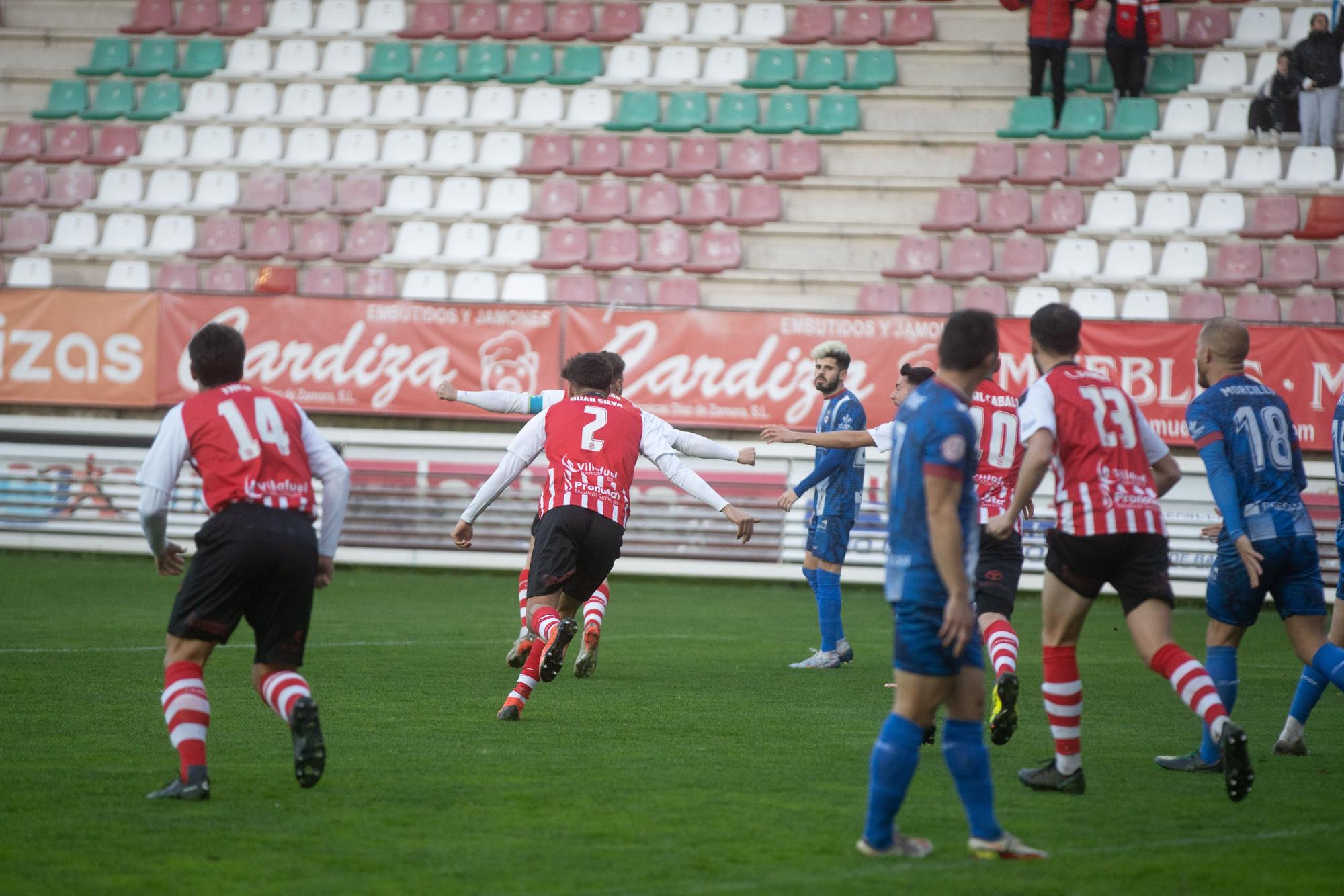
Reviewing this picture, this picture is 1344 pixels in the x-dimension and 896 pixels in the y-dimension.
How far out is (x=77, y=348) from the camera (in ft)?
61.0

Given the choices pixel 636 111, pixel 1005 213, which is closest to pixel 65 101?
pixel 636 111

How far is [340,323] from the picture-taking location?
715 inches

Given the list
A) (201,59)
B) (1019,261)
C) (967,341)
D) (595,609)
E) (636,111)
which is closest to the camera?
(967,341)

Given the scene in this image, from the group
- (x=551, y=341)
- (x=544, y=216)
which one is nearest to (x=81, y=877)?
(x=551, y=341)

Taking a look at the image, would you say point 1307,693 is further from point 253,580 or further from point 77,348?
point 77,348

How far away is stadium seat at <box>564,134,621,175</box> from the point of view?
21.5 m

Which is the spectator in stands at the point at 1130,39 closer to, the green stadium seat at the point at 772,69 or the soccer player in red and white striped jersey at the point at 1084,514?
the green stadium seat at the point at 772,69

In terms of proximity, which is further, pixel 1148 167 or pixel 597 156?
pixel 597 156

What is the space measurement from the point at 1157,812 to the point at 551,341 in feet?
41.0

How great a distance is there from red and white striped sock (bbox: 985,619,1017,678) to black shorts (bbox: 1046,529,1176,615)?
57.7 inches

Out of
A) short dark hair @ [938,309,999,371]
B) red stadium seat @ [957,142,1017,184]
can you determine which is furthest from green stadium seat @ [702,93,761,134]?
short dark hair @ [938,309,999,371]

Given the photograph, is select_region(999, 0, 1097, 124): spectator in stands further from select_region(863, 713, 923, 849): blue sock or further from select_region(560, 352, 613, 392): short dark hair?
select_region(863, 713, 923, 849): blue sock

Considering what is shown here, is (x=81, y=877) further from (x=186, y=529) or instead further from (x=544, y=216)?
(x=544, y=216)

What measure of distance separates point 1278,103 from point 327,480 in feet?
56.8
